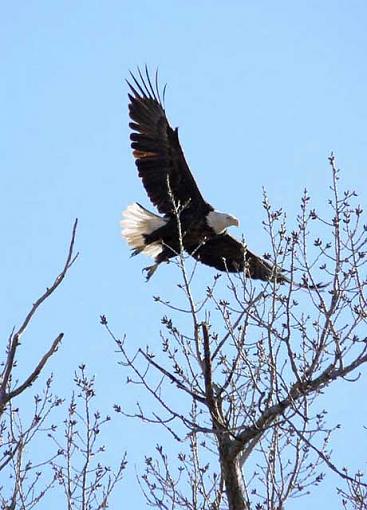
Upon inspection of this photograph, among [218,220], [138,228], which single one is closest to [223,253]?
[218,220]

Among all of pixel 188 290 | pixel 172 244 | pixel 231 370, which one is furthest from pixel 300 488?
pixel 172 244

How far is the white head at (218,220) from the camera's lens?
884 cm

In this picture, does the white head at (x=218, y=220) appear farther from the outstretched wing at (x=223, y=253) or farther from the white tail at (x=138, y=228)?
the white tail at (x=138, y=228)

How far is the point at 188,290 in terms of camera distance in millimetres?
4051

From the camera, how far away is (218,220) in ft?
29.1

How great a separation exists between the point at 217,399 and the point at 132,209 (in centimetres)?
535

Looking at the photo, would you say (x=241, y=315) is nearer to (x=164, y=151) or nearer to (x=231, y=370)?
(x=231, y=370)

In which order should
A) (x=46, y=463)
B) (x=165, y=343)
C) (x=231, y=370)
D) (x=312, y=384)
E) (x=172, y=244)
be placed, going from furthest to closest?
(x=172, y=244) < (x=46, y=463) < (x=165, y=343) < (x=231, y=370) < (x=312, y=384)

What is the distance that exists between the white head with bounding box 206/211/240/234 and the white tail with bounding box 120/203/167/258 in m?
0.51

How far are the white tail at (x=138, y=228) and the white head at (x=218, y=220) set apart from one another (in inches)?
20.2

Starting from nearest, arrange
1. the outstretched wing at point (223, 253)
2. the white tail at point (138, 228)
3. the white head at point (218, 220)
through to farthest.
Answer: the white head at point (218, 220) → the white tail at point (138, 228) → the outstretched wing at point (223, 253)

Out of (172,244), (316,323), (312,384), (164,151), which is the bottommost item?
(312,384)

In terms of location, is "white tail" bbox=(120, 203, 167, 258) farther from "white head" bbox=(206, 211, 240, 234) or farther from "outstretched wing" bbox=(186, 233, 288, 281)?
"white head" bbox=(206, 211, 240, 234)

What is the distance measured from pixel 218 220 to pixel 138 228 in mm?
783
